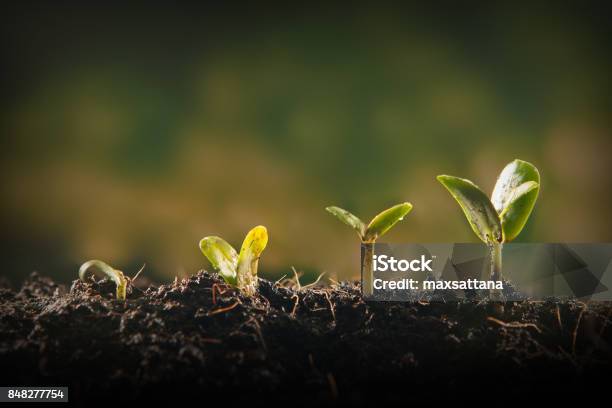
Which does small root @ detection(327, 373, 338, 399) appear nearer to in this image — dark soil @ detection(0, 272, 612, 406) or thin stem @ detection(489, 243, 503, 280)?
dark soil @ detection(0, 272, 612, 406)

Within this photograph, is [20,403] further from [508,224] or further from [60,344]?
[508,224]

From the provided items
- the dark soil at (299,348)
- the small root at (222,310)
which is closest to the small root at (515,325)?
the dark soil at (299,348)

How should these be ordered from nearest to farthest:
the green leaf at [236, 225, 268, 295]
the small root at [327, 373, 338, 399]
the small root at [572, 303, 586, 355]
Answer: the small root at [327, 373, 338, 399] → the small root at [572, 303, 586, 355] → the green leaf at [236, 225, 268, 295]

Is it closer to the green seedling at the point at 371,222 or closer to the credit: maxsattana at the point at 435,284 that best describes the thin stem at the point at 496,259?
the credit: maxsattana at the point at 435,284

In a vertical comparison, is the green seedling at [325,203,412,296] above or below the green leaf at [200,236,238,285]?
above

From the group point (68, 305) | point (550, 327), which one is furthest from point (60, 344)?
point (550, 327)

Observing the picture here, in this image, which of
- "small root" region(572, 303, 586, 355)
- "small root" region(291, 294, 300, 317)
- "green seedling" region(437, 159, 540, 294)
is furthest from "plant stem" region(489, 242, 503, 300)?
"small root" region(291, 294, 300, 317)
